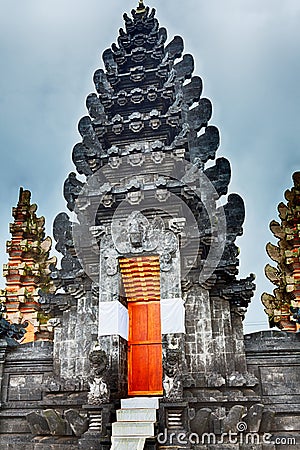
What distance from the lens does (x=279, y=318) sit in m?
18.9

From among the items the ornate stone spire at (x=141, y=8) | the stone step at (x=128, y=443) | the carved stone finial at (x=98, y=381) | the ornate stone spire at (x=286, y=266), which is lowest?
the stone step at (x=128, y=443)

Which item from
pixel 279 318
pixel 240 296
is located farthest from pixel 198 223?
pixel 279 318

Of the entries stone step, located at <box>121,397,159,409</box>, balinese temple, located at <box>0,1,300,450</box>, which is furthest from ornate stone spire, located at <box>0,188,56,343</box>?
stone step, located at <box>121,397,159,409</box>

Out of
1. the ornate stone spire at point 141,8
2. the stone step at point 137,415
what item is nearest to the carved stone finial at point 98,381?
the stone step at point 137,415

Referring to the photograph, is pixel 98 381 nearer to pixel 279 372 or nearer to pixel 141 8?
pixel 279 372

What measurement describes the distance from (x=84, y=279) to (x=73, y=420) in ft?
11.9

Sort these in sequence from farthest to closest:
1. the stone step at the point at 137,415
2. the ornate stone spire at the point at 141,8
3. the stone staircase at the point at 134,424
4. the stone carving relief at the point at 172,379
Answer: the ornate stone spire at the point at 141,8
the stone carving relief at the point at 172,379
the stone step at the point at 137,415
the stone staircase at the point at 134,424

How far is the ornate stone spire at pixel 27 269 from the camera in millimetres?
21328

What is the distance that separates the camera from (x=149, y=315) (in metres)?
13.1

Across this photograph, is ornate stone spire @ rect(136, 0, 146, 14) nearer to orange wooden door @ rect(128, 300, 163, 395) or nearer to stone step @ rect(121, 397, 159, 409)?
orange wooden door @ rect(128, 300, 163, 395)

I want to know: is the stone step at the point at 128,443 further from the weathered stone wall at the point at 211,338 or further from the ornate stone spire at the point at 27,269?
the ornate stone spire at the point at 27,269

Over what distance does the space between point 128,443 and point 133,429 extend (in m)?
0.46

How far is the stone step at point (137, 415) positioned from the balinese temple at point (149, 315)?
24 mm

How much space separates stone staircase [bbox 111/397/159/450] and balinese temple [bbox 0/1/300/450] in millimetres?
30
